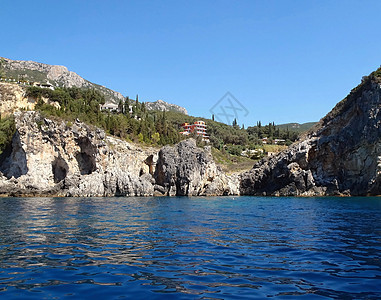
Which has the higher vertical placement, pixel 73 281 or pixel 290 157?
pixel 290 157

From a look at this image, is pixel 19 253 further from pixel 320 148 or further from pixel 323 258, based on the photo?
pixel 320 148

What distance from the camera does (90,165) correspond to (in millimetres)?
56688

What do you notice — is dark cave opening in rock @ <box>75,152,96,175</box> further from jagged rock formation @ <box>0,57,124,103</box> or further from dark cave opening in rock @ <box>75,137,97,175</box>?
jagged rock formation @ <box>0,57,124,103</box>

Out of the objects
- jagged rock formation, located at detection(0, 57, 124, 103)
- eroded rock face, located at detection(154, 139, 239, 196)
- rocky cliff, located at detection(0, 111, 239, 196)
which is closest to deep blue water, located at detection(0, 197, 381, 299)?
rocky cliff, located at detection(0, 111, 239, 196)

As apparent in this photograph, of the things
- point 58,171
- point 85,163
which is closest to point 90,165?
point 85,163

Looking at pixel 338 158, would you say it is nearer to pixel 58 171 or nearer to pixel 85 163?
pixel 85 163

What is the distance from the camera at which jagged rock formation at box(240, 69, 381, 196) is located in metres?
53.3

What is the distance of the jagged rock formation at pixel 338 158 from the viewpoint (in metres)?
53.3

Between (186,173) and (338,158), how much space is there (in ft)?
88.4

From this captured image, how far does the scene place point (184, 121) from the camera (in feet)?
410

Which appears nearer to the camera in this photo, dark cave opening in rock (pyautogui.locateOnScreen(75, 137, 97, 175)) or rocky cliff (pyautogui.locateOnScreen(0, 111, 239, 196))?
rocky cliff (pyautogui.locateOnScreen(0, 111, 239, 196))

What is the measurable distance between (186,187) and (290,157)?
2047cm

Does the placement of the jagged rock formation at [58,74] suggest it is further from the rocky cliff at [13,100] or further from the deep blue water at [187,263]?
the deep blue water at [187,263]

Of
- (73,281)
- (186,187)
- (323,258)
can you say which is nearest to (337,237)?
(323,258)
